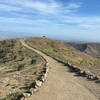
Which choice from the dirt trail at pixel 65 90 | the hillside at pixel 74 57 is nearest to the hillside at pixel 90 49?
the hillside at pixel 74 57

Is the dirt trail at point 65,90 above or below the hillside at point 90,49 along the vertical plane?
above

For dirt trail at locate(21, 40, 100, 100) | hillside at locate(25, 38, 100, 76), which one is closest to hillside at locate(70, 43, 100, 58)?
hillside at locate(25, 38, 100, 76)

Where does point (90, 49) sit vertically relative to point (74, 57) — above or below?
below

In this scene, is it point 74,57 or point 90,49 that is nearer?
point 74,57

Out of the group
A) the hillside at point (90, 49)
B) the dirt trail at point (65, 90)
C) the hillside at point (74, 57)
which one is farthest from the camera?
the hillside at point (90, 49)

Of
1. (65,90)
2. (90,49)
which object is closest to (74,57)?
(65,90)

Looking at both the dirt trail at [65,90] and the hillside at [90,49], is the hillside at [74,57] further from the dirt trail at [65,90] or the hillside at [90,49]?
the hillside at [90,49]

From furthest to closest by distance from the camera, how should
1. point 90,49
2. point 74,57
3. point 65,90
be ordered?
point 90,49
point 74,57
point 65,90

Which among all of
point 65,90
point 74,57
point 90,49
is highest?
point 65,90

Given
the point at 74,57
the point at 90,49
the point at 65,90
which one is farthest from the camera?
the point at 90,49

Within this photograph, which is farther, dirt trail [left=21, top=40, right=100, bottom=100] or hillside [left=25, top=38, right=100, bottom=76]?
hillside [left=25, top=38, right=100, bottom=76]

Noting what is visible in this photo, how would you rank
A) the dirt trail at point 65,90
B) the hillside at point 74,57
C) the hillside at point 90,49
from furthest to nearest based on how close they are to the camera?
1. the hillside at point 90,49
2. the hillside at point 74,57
3. the dirt trail at point 65,90

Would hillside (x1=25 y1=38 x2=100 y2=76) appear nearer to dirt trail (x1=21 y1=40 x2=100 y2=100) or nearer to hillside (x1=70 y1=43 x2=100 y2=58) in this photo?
dirt trail (x1=21 y1=40 x2=100 y2=100)

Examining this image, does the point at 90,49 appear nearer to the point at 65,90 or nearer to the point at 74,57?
the point at 74,57
